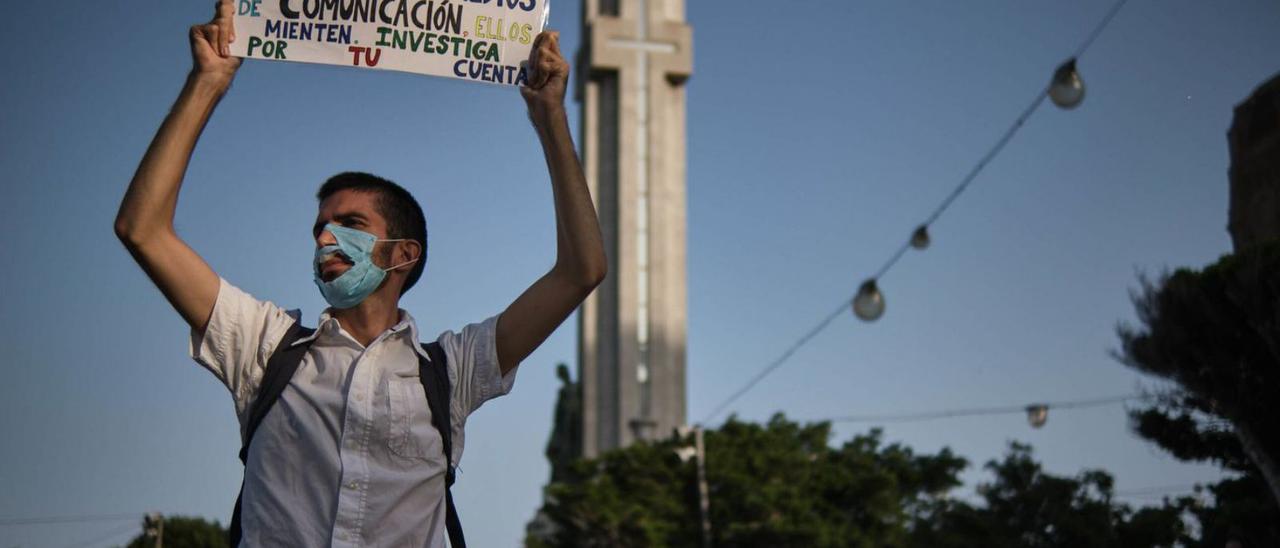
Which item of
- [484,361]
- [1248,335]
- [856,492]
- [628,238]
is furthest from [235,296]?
[628,238]

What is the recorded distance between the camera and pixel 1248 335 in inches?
675

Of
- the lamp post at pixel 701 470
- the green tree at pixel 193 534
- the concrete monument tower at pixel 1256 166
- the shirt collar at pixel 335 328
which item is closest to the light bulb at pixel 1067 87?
the concrete monument tower at pixel 1256 166

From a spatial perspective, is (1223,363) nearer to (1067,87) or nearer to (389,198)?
(1067,87)

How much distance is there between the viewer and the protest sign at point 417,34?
346cm

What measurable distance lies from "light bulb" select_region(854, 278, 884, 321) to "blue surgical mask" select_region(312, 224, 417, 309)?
1571cm

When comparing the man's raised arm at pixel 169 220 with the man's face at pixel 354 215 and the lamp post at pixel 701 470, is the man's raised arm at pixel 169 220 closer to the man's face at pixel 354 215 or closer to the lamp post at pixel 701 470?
the man's face at pixel 354 215

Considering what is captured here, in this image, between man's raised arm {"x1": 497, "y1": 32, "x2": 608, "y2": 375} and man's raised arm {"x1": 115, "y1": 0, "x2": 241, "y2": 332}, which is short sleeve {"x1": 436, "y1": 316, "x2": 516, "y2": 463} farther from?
man's raised arm {"x1": 115, "y1": 0, "x2": 241, "y2": 332}

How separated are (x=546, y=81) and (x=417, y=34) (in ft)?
1.26

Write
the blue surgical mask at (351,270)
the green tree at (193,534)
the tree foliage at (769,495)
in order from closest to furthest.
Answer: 1. the blue surgical mask at (351,270)
2. the tree foliage at (769,495)
3. the green tree at (193,534)

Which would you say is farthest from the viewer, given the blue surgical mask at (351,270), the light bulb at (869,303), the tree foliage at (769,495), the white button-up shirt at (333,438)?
the tree foliage at (769,495)

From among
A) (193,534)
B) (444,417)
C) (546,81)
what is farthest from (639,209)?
(444,417)

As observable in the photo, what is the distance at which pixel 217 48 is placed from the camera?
3.23 metres

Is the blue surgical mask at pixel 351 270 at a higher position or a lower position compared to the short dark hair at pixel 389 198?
lower

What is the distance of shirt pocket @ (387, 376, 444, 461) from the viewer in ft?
9.59
